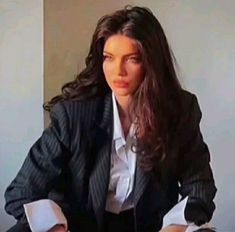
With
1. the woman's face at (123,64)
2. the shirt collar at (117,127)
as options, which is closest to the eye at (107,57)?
the woman's face at (123,64)

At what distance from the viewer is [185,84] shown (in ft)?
7.39

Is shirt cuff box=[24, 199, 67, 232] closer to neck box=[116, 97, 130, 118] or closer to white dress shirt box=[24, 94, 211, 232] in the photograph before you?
white dress shirt box=[24, 94, 211, 232]

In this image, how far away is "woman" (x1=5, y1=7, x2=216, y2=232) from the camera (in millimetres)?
1544

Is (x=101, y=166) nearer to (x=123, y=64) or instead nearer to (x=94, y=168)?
(x=94, y=168)

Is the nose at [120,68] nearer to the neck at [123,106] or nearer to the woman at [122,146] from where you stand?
the woman at [122,146]

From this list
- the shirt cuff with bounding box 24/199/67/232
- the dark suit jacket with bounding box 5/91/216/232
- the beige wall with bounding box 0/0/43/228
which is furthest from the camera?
the beige wall with bounding box 0/0/43/228

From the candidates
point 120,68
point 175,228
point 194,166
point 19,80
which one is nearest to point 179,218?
point 175,228

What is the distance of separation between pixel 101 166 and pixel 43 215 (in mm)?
210

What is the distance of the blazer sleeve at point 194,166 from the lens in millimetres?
1568

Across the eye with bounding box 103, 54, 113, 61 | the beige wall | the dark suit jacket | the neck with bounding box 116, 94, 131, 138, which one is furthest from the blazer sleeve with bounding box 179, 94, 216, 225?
the beige wall

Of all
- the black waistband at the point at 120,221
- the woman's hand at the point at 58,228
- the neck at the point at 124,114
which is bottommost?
the black waistband at the point at 120,221

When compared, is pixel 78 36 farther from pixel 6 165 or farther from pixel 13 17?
pixel 6 165

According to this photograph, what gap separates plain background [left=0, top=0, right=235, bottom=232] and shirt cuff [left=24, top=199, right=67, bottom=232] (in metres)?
0.48

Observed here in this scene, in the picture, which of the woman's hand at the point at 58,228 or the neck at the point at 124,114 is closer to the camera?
the woman's hand at the point at 58,228
